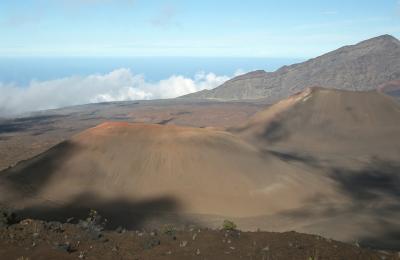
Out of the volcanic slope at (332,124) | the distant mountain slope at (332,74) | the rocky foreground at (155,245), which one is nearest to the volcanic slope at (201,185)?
the volcanic slope at (332,124)

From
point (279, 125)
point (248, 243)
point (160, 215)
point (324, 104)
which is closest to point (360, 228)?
point (160, 215)

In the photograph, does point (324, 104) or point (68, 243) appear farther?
point (324, 104)

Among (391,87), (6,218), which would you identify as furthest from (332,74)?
(6,218)

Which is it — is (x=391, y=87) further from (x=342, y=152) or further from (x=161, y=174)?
(x=161, y=174)

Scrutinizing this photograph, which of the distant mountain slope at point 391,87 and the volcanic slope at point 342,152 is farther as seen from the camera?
the distant mountain slope at point 391,87

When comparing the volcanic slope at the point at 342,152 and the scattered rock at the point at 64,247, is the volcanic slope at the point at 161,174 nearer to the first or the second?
the volcanic slope at the point at 342,152

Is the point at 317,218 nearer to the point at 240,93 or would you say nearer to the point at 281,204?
the point at 281,204
